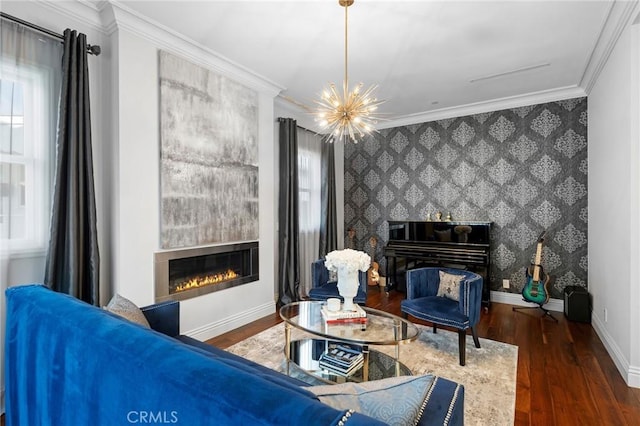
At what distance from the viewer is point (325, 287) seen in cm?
375

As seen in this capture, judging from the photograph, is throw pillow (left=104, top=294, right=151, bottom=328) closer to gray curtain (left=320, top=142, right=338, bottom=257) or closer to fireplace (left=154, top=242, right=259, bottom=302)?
fireplace (left=154, top=242, right=259, bottom=302)

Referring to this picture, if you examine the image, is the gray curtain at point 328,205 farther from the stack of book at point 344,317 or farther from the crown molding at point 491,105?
the stack of book at point 344,317

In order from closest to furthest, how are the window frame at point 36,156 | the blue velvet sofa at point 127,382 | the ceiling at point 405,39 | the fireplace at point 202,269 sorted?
the blue velvet sofa at point 127,382 < the window frame at point 36,156 < the ceiling at point 405,39 < the fireplace at point 202,269

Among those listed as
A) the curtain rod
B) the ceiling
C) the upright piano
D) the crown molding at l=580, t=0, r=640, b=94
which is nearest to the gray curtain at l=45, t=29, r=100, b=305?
the curtain rod

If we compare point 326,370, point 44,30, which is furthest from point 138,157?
point 326,370

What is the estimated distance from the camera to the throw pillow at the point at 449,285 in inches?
129

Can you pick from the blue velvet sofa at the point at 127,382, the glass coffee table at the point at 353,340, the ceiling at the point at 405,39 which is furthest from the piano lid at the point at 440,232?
the blue velvet sofa at the point at 127,382

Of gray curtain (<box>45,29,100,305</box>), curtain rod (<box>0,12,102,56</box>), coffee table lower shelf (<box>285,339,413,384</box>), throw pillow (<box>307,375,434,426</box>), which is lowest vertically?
coffee table lower shelf (<box>285,339,413,384</box>)

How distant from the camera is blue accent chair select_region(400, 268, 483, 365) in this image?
281 cm

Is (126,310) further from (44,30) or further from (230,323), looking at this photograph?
(44,30)

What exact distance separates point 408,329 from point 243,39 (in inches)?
116

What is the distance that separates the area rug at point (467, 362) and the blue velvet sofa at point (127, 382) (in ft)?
4.86

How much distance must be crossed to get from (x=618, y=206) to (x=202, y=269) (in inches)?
158

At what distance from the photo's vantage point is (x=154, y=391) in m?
0.92
